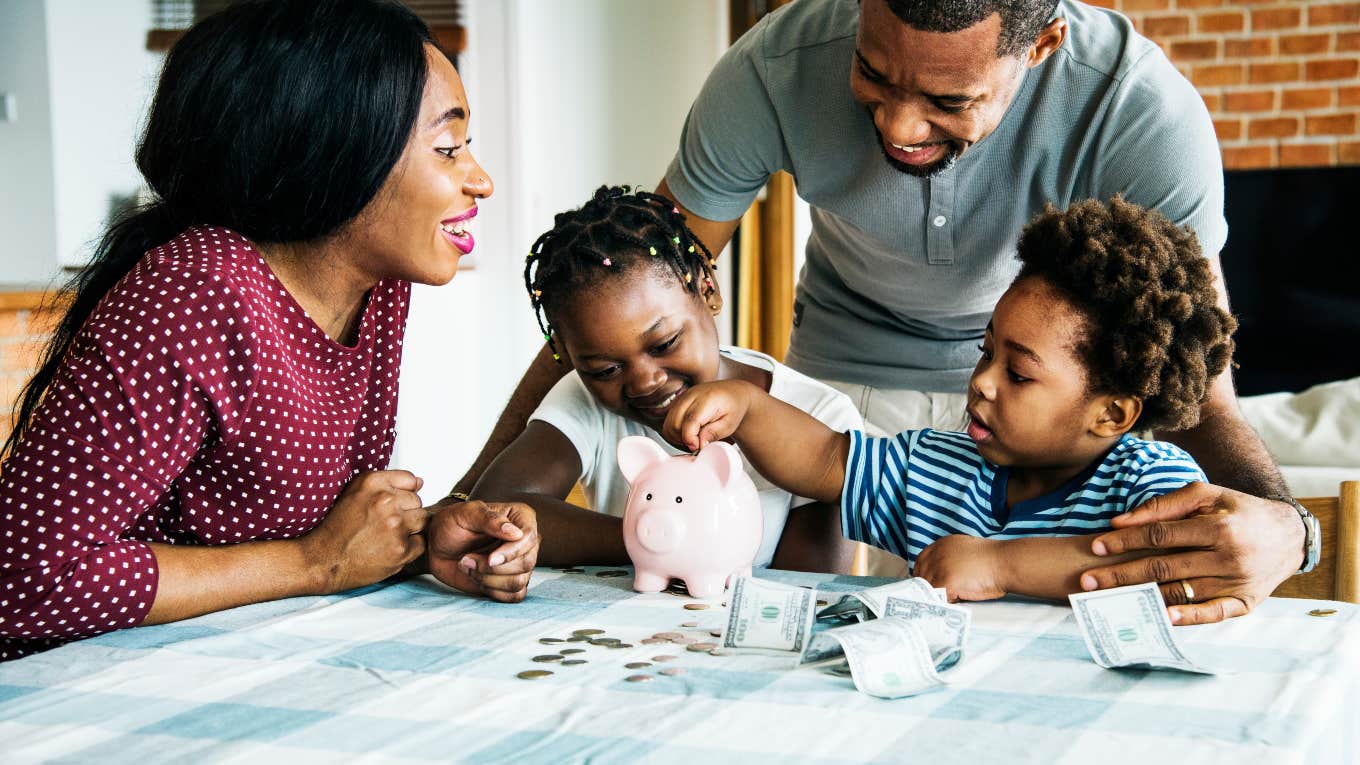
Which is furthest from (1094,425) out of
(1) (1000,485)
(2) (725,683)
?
(2) (725,683)

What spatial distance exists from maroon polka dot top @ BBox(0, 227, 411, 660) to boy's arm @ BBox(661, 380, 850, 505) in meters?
0.40

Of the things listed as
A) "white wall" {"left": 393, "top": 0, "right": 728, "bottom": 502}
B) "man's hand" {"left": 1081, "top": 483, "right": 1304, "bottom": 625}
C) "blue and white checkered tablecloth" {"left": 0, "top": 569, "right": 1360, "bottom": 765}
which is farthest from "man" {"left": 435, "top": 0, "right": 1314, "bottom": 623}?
"white wall" {"left": 393, "top": 0, "right": 728, "bottom": 502}

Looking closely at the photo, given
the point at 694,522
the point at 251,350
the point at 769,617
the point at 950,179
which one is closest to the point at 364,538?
the point at 251,350

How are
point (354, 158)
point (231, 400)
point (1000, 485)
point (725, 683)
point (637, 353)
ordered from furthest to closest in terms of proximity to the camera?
point (637, 353) < point (1000, 485) < point (354, 158) < point (231, 400) < point (725, 683)

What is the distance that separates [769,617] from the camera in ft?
3.29

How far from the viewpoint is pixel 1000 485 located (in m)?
1.36

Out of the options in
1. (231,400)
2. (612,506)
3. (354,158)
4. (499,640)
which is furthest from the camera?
(612,506)

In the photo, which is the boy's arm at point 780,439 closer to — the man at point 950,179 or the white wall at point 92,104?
the man at point 950,179

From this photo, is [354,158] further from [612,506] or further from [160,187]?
[612,506]

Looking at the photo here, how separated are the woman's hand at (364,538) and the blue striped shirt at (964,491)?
1.63ft

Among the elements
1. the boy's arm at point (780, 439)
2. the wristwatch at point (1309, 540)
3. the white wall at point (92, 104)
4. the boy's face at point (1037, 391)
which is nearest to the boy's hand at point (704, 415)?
Answer: the boy's arm at point (780, 439)

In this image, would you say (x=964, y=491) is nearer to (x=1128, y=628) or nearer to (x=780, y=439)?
(x=780, y=439)

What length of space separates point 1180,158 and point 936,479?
1.70 feet

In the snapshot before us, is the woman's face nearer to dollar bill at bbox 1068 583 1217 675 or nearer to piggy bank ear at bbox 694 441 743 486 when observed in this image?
piggy bank ear at bbox 694 441 743 486
